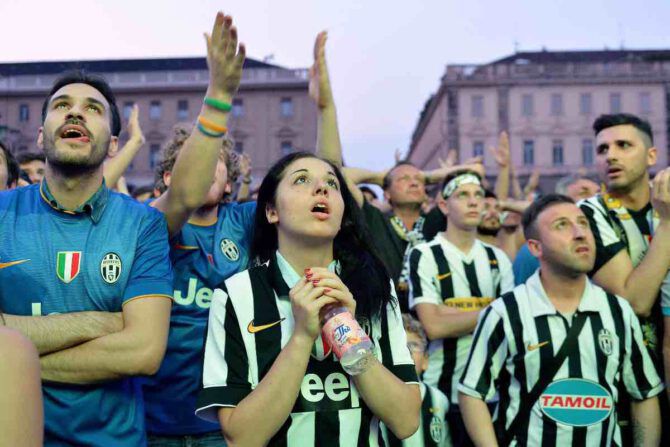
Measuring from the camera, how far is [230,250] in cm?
328

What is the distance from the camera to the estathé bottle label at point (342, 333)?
6.41ft

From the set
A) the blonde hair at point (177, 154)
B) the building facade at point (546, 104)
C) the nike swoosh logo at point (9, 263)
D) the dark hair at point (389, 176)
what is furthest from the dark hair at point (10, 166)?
the building facade at point (546, 104)

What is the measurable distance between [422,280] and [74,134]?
2.61m

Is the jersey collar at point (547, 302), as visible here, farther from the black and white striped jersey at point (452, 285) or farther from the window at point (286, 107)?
the window at point (286, 107)

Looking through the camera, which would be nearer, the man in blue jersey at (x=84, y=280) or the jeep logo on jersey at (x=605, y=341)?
the man in blue jersey at (x=84, y=280)

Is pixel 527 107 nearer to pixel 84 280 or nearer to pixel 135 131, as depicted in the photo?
pixel 135 131

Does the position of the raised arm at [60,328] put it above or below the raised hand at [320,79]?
below

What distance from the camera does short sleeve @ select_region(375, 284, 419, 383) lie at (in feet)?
7.73

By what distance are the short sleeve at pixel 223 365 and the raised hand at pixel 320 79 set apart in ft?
5.56

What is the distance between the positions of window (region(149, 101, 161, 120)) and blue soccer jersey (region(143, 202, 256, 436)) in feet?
177

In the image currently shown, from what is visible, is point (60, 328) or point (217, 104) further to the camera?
point (217, 104)

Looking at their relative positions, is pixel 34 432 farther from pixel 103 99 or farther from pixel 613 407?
pixel 613 407

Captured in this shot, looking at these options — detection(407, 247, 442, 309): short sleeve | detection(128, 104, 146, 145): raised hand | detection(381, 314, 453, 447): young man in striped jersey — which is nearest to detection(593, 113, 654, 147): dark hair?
detection(407, 247, 442, 309): short sleeve

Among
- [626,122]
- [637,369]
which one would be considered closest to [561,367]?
[637,369]
